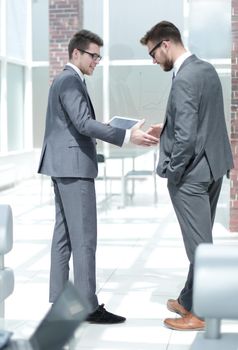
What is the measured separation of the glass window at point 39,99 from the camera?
10.2 meters

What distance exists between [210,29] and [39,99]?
143 inches

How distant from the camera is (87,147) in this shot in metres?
3.55

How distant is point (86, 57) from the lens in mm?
3568

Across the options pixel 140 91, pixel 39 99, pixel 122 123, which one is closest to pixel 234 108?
pixel 140 91

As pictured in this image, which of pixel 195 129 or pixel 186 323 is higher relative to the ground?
pixel 195 129

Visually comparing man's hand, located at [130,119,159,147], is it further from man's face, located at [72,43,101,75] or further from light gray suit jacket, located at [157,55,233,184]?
man's face, located at [72,43,101,75]

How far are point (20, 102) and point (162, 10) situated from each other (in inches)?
144

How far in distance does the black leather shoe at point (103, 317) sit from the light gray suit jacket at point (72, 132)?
31.2 inches

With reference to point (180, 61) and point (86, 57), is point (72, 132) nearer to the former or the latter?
point (86, 57)

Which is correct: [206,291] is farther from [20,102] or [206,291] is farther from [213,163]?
[20,102]

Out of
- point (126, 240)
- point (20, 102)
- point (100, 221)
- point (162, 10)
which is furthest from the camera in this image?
point (20, 102)

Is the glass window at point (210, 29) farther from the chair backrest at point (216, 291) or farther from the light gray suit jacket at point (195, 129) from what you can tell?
the chair backrest at point (216, 291)

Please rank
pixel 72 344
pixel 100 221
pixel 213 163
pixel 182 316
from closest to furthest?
pixel 72 344, pixel 213 163, pixel 182 316, pixel 100 221

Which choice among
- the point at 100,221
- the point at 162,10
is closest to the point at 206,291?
the point at 100,221
